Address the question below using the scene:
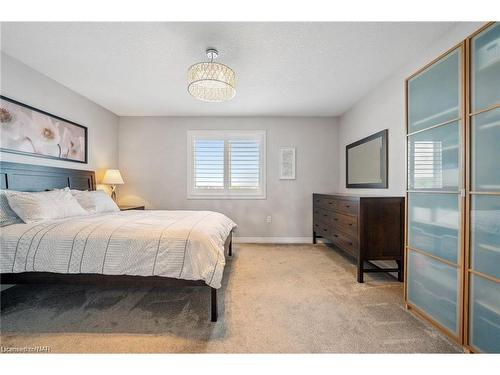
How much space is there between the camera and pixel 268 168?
428 centimetres

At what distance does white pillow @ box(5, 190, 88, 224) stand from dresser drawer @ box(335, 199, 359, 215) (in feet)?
10.4

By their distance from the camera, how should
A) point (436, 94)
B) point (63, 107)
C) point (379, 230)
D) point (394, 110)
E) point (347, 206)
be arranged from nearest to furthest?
1. point (436, 94)
2. point (379, 230)
3. point (394, 110)
4. point (347, 206)
5. point (63, 107)

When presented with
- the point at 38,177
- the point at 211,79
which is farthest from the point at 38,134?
the point at 211,79

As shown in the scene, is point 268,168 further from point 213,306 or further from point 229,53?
point 213,306

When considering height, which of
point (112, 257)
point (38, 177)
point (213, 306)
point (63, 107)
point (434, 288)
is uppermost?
point (63, 107)

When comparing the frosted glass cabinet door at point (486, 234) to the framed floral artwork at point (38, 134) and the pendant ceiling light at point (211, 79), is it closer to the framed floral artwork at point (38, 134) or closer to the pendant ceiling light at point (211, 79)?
the pendant ceiling light at point (211, 79)

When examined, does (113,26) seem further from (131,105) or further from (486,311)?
(486,311)

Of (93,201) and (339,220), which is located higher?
(93,201)

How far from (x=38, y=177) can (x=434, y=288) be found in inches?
159

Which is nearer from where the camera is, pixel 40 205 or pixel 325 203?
pixel 40 205

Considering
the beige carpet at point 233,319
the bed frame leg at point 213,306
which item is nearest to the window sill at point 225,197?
the beige carpet at point 233,319

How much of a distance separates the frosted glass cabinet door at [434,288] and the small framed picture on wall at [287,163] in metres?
2.59

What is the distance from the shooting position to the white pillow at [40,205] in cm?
201
